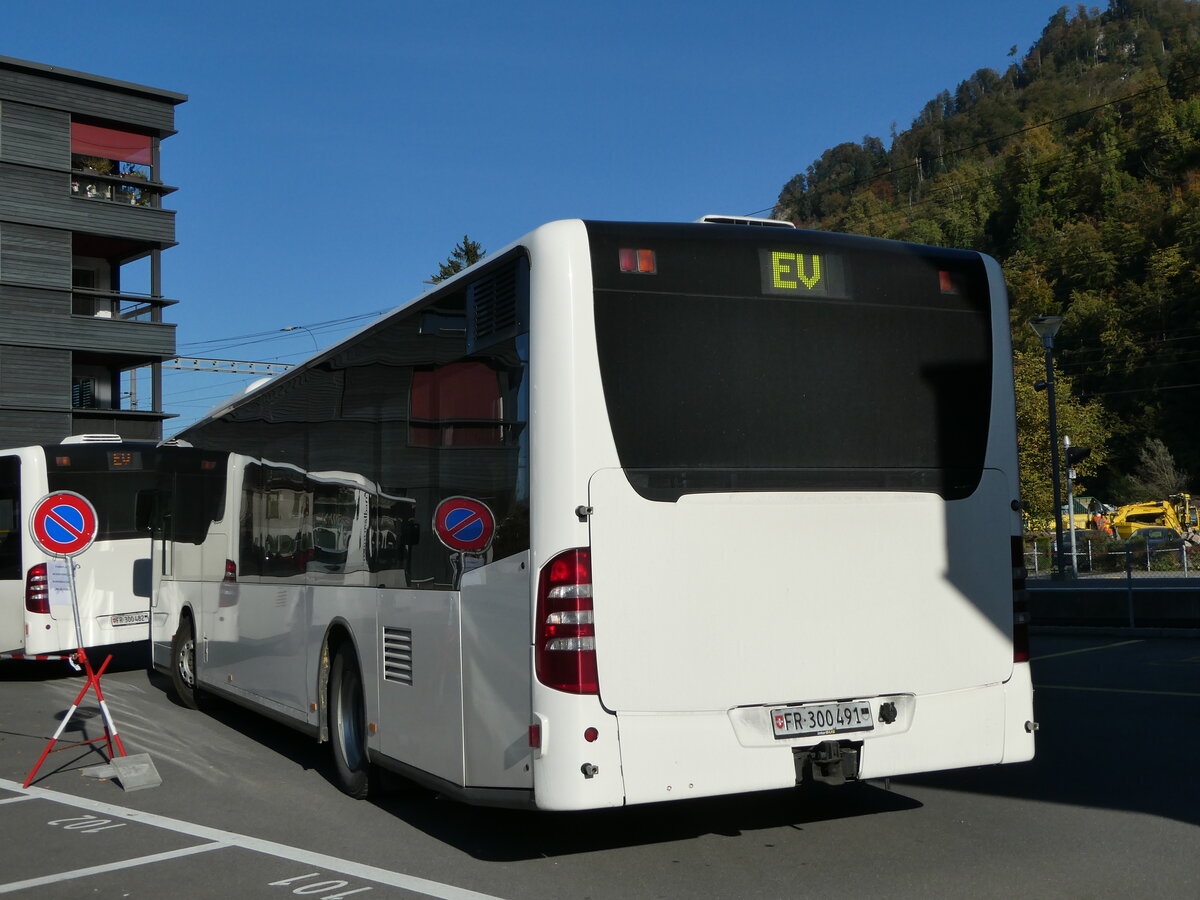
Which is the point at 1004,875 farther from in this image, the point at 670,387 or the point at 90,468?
the point at 90,468

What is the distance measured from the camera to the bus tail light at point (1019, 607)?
6.93m

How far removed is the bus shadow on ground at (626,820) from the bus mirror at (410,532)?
5.46 feet

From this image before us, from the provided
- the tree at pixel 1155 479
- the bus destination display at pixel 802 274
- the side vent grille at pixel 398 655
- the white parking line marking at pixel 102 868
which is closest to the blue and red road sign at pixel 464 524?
the side vent grille at pixel 398 655

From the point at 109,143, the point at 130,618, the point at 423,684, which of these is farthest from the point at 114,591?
the point at 109,143

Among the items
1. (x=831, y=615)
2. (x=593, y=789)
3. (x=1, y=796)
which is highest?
(x=831, y=615)

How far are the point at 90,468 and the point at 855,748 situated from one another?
1423 cm

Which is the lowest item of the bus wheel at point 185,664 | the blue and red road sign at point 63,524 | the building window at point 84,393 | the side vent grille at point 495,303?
the bus wheel at point 185,664

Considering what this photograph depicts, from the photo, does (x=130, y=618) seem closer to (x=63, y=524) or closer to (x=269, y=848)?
(x=63, y=524)

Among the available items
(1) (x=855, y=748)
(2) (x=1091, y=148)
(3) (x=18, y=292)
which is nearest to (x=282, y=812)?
(1) (x=855, y=748)

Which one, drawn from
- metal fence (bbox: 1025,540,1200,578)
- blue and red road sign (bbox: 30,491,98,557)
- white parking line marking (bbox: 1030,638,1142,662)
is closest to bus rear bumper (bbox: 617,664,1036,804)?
blue and red road sign (bbox: 30,491,98,557)

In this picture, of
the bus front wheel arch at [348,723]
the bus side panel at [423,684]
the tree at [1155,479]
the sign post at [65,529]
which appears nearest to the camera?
the bus side panel at [423,684]

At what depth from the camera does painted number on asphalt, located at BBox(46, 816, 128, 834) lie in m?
7.93

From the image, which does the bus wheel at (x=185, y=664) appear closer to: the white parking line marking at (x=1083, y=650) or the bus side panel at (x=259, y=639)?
the bus side panel at (x=259, y=639)

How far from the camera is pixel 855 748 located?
6410 millimetres
